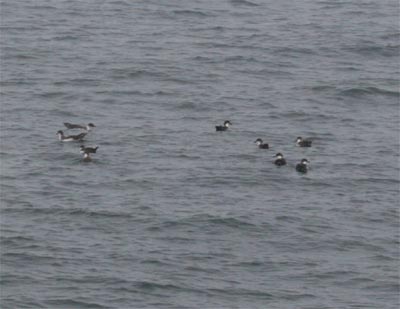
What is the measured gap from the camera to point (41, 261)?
39.8 metres

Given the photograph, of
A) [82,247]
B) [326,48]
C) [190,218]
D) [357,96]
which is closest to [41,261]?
[82,247]

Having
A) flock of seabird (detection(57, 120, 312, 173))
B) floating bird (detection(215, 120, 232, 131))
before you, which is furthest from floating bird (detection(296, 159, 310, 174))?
floating bird (detection(215, 120, 232, 131))

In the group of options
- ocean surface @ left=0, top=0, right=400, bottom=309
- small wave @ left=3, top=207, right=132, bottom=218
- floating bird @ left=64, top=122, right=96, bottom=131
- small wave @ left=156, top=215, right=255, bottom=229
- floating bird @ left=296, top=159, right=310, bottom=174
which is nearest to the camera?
ocean surface @ left=0, top=0, right=400, bottom=309

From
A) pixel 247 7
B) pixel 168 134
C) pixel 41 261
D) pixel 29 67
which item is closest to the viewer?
pixel 41 261

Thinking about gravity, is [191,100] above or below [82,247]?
above

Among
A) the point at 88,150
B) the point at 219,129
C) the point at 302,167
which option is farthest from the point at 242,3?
the point at 302,167

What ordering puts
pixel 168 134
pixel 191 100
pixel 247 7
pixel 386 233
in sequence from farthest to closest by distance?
1. pixel 247 7
2. pixel 191 100
3. pixel 168 134
4. pixel 386 233

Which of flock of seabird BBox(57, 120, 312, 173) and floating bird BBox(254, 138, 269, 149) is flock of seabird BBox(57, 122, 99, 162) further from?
floating bird BBox(254, 138, 269, 149)

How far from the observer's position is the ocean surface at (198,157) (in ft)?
129

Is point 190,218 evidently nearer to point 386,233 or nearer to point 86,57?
point 386,233

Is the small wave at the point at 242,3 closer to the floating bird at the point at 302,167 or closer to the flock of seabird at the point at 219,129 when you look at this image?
the flock of seabird at the point at 219,129

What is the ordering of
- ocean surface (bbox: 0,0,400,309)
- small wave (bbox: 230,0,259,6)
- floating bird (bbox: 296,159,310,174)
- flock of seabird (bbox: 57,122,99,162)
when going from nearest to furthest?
ocean surface (bbox: 0,0,400,309) → floating bird (bbox: 296,159,310,174) → flock of seabird (bbox: 57,122,99,162) → small wave (bbox: 230,0,259,6)

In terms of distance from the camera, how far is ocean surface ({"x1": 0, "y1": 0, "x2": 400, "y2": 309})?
39178 mm

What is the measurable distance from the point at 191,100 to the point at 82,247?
16.0m
